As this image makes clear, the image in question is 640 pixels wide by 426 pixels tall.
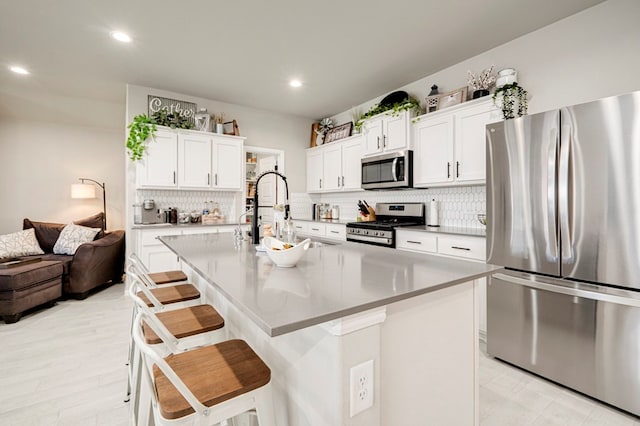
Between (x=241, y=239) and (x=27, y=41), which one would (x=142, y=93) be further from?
(x=241, y=239)

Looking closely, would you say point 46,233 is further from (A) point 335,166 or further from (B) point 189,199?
(A) point 335,166

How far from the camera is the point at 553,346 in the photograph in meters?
2.04

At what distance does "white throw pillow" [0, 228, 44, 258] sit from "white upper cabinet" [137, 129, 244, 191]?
6.01 ft

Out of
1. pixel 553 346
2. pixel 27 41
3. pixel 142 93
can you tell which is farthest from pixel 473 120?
pixel 27 41

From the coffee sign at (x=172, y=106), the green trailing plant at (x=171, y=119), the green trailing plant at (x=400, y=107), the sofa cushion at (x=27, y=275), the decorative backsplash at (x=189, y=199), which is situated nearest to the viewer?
the sofa cushion at (x=27, y=275)

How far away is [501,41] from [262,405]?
359 cm

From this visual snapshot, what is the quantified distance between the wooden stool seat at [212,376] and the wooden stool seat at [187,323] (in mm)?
270

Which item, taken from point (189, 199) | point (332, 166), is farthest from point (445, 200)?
point (189, 199)

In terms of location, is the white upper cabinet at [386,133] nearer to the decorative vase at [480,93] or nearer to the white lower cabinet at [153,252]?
the decorative vase at [480,93]

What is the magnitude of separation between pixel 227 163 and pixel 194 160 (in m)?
0.46

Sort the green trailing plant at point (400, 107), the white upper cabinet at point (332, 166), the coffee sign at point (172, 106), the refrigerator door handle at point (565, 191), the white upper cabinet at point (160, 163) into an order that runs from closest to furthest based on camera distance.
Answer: the refrigerator door handle at point (565, 191)
the green trailing plant at point (400, 107)
the white upper cabinet at point (160, 163)
the coffee sign at point (172, 106)
the white upper cabinet at point (332, 166)

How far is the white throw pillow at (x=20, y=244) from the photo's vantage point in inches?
154

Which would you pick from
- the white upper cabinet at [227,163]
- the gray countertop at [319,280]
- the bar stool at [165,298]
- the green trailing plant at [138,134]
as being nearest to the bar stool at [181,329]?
the bar stool at [165,298]

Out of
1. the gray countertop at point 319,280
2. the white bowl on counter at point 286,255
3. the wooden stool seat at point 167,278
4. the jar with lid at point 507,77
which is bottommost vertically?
the wooden stool seat at point 167,278
